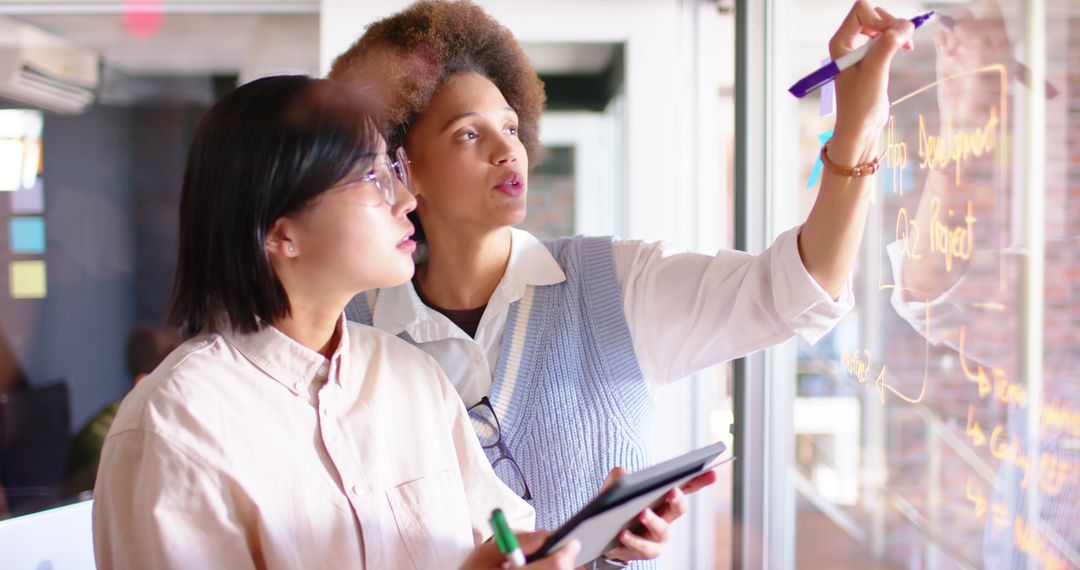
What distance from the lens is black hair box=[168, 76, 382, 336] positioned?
107cm

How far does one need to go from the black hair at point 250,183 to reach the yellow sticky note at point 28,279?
2751 mm

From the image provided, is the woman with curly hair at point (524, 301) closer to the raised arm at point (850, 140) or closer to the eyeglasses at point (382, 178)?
the raised arm at point (850, 140)

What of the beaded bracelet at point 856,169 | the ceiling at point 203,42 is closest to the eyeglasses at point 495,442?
the beaded bracelet at point 856,169

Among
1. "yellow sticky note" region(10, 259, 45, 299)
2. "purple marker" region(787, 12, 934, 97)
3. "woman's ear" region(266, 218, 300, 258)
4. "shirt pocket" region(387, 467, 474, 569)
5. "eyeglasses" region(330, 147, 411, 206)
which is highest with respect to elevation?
"purple marker" region(787, 12, 934, 97)

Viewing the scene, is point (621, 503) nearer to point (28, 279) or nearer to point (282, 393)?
point (282, 393)

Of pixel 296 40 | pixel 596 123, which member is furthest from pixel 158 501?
pixel 596 123

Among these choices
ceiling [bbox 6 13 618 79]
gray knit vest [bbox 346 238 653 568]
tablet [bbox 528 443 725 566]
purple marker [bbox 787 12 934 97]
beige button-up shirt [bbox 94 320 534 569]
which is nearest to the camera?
tablet [bbox 528 443 725 566]

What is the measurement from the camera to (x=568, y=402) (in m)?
1.45

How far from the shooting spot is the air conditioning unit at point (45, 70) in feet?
10.6

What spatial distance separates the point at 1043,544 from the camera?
100 cm

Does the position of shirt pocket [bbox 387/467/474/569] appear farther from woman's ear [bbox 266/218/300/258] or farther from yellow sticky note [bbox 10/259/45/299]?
yellow sticky note [bbox 10/259/45/299]

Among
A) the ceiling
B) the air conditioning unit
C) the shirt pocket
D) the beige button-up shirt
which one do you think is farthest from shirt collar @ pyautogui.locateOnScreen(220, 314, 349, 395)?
the air conditioning unit

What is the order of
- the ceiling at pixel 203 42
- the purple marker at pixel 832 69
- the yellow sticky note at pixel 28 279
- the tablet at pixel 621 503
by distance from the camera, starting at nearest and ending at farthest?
the tablet at pixel 621 503 → the purple marker at pixel 832 69 → the ceiling at pixel 203 42 → the yellow sticky note at pixel 28 279

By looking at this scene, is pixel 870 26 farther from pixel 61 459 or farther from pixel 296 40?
pixel 61 459
